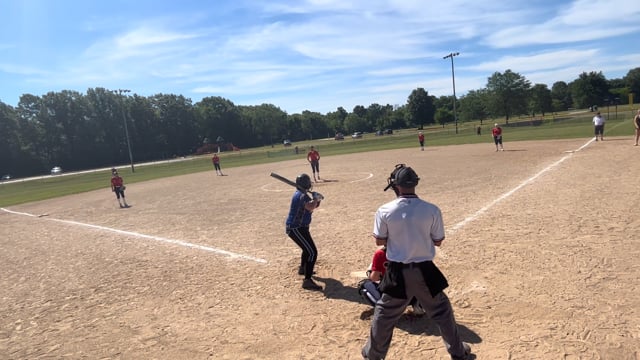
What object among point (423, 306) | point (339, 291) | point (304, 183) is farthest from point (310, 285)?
point (423, 306)

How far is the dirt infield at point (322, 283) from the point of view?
5375 millimetres

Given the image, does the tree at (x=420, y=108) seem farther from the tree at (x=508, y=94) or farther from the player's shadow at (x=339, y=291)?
the player's shadow at (x=339, y=291)

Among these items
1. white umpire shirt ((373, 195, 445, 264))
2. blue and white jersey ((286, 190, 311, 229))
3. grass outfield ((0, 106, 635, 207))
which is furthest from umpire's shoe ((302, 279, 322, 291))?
grass outfield ((0, 106, 635, 207))

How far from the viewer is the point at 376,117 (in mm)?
163000

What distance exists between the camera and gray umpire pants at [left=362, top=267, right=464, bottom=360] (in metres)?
4.20

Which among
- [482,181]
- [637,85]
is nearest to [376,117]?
[637,85]

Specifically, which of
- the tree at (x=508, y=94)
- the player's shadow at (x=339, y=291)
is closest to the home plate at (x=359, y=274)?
the player's shadow at (x=339, y=291)

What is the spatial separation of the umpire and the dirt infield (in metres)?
1.00

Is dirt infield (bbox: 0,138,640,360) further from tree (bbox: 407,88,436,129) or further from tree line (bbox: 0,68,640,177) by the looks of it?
tree (bbox: 407,88,436,129)

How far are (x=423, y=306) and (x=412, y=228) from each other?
2.84 feet

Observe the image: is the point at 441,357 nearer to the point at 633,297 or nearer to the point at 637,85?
the point at 633,297

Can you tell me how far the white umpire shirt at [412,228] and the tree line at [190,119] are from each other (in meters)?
73.2

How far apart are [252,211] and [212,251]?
17.3ft

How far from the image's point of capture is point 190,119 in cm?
12812
